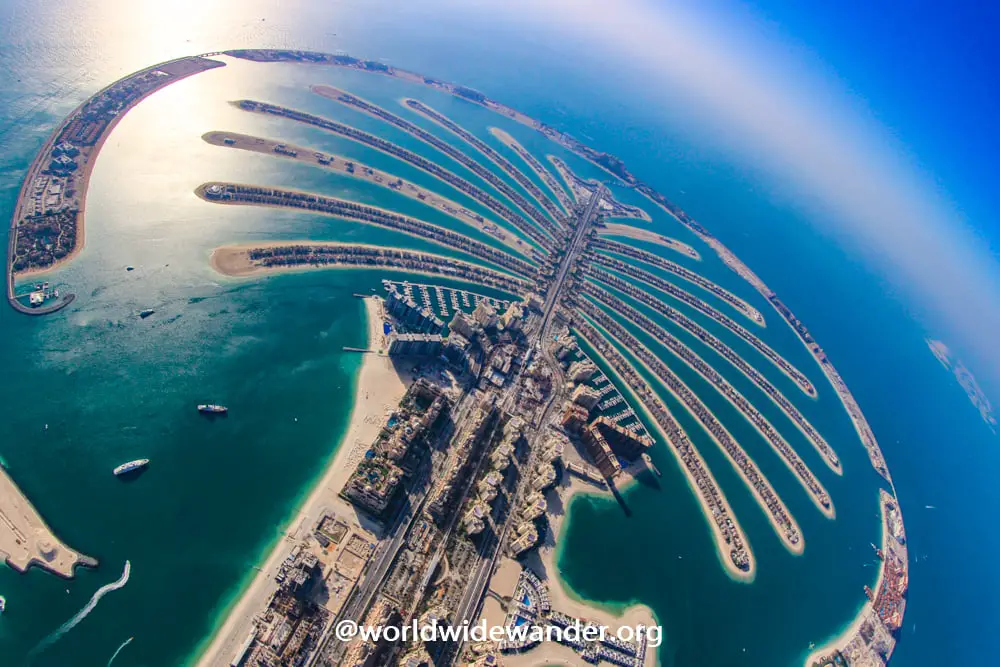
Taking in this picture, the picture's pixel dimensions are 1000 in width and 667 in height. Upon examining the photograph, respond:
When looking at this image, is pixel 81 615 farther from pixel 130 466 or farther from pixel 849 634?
pixel 849 634

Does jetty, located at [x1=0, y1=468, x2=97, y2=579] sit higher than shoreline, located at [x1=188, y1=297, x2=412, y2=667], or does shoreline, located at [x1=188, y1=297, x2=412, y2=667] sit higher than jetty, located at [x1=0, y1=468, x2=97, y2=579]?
shoreline, located at [x1=188, y1=297, x2=412, y2=667]

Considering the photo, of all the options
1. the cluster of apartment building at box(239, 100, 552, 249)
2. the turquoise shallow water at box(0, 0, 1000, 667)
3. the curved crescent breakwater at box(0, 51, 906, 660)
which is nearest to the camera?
the turquoise shallow water at box(0, 0, 1000, 667)

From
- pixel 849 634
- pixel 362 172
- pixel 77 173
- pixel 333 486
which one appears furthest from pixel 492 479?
pixel 77 173

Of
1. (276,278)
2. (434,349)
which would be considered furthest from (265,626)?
(276,278)

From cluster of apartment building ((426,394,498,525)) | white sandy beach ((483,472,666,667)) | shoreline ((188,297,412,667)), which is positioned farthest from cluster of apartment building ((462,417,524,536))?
shoreline ((188,297,412,667))

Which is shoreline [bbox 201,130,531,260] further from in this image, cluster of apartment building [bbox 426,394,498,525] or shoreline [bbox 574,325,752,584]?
cluster of apartment building [bbox 426,394,498,525]
